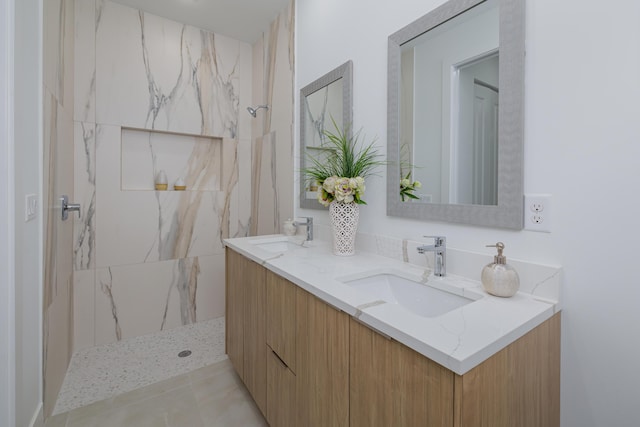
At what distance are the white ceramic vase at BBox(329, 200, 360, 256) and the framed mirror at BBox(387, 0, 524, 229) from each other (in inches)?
6.9

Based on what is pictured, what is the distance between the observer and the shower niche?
2.31 metres

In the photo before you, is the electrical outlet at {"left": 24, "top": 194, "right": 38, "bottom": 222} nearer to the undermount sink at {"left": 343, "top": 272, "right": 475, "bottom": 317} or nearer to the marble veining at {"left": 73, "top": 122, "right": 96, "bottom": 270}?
the marble veining at {"left": 73, "top": 122, "right": 96, "bottom": 270}

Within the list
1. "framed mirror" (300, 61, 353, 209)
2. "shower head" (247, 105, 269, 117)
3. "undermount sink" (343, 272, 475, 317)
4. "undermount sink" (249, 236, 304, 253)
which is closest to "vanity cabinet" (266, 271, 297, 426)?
Result: "undermount sink" (343, 272, 475, 317)

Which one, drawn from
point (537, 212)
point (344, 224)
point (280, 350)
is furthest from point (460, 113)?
point (280, 350)

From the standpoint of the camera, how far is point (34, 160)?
4.04 ft

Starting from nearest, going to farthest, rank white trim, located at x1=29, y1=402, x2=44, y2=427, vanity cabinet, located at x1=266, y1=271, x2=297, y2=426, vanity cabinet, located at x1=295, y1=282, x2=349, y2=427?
vanity cabinet, located at x1=295, y1=282, x2=349, y2=427
vanity cabinet, located at x1=266, y1=271, x2=297, y2=426
white trim, located at x1=29, y1=402, x2=44, y2=427

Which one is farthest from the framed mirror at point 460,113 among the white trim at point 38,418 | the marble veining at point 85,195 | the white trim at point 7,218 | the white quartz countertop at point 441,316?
the marble veining at point 85,195

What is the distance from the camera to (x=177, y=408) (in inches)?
60.2

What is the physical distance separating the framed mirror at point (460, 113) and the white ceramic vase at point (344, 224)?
18 centimetres

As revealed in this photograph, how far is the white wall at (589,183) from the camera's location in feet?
2.38

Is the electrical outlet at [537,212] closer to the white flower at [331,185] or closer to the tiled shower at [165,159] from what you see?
the white flower at [331,185]

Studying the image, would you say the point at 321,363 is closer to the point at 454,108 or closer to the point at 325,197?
the point at 325,197

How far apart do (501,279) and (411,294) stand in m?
0.33

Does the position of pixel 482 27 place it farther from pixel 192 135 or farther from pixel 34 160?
pixel 192 135
